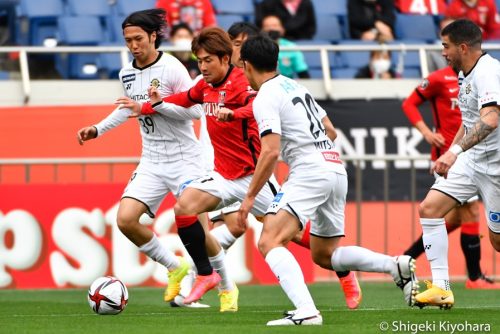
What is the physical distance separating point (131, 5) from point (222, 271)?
7.91 metres

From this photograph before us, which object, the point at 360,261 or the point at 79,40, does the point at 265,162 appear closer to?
the point at 360,261

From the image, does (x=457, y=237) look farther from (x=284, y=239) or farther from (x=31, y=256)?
(x=284, y=239)

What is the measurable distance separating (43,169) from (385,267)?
19.7 ft

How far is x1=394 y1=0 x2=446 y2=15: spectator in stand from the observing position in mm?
19719

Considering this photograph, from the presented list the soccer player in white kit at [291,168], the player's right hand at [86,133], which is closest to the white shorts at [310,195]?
the soccer player in white kit at [291,168]

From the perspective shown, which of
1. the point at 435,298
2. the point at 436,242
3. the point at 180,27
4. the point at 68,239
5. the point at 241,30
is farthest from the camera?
the point at 180,27

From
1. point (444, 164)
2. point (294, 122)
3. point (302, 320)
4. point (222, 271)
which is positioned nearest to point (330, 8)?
point (222, 271)

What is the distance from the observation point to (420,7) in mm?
19797

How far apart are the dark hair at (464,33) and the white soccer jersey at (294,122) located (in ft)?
4.29

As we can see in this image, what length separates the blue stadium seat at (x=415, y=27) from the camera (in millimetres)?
19344

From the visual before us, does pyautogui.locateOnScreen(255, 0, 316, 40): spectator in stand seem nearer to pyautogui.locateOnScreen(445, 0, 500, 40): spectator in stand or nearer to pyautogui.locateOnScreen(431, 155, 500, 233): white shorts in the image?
pyautogui.locateOnScreen(445, 0, 500, 40): spectator in stand

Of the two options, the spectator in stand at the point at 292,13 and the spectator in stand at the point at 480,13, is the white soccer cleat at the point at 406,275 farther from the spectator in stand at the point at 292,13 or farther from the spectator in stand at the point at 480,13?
the spectator in stand at the point at 480,13

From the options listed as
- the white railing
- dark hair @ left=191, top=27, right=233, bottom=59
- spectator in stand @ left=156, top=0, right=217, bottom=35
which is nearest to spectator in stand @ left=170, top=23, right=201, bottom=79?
the white railing

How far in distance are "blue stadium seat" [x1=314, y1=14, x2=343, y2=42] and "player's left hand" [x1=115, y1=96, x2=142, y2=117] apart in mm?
7988
